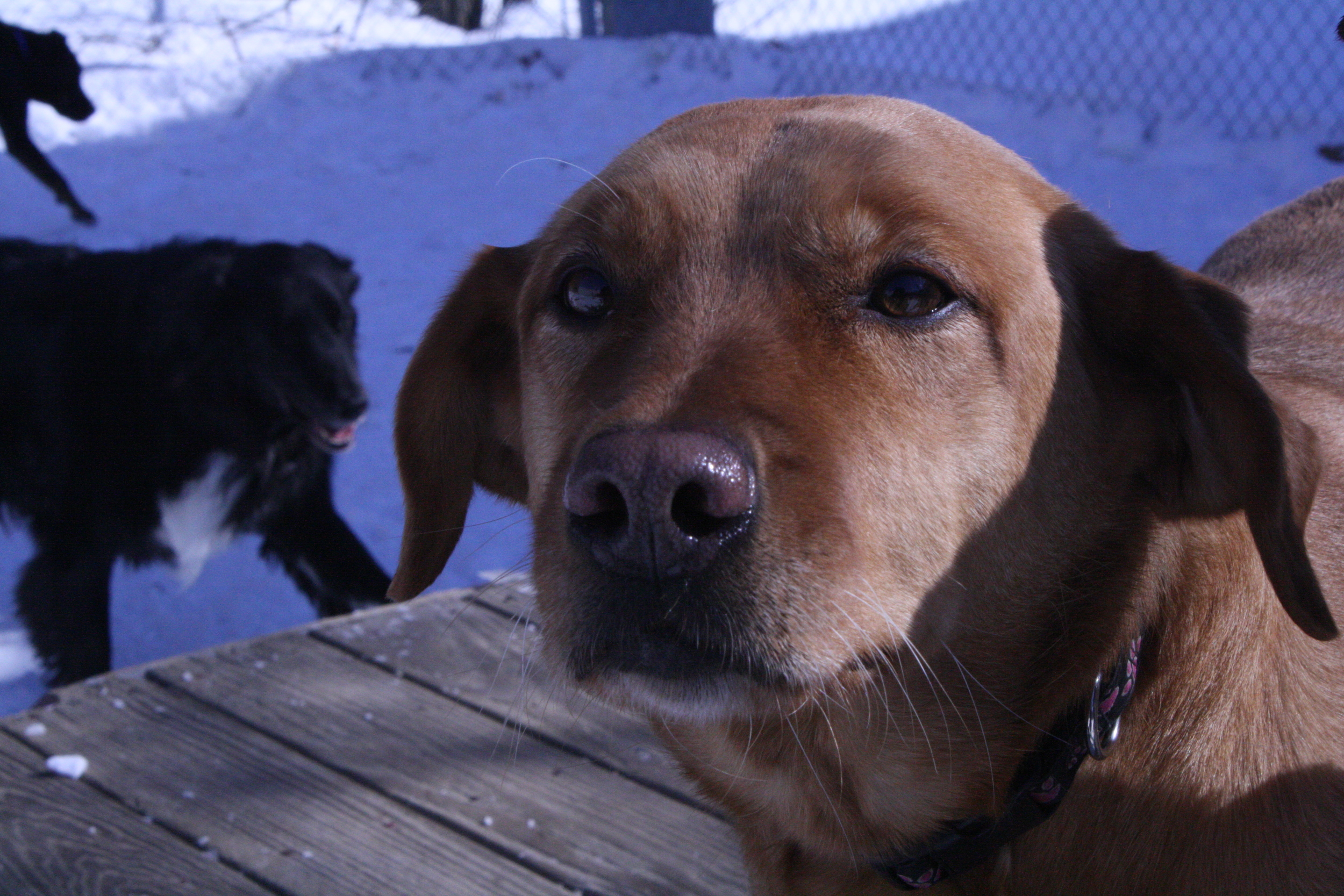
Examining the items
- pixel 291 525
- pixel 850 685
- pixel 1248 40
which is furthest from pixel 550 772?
pixel 1248 40

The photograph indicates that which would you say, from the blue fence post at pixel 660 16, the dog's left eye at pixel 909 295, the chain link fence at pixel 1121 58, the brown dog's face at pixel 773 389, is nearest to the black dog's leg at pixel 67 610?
the brown dog's face at pixel 773 389

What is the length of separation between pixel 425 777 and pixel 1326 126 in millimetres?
7913

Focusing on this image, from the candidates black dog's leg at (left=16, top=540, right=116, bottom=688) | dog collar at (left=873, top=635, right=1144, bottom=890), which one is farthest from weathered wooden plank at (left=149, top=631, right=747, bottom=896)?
black dog's leg at (left=16, top=540, right=116, bottom=688)

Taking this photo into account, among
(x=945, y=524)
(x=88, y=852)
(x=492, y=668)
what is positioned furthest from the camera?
(x=492, y=668)

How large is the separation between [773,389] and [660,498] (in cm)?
29

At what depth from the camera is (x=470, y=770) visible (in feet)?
8.62

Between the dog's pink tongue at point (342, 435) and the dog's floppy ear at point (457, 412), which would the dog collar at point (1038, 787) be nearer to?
the dog's floppy ear at point (457, 412)

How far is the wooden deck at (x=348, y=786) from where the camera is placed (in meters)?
2.32

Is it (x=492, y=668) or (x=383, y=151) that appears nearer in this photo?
(x=492, y=668)

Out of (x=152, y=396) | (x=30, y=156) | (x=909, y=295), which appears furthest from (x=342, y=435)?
(x=30, y=156)

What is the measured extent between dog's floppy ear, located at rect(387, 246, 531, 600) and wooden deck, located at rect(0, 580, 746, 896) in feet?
0.91

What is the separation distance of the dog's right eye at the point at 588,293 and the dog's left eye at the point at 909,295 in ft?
1.45

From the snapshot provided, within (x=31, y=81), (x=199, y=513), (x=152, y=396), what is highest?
(x=31, y=81)

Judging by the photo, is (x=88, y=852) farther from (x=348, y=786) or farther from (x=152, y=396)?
(x=152, y=396)
